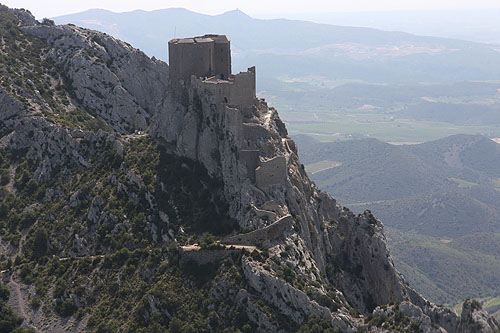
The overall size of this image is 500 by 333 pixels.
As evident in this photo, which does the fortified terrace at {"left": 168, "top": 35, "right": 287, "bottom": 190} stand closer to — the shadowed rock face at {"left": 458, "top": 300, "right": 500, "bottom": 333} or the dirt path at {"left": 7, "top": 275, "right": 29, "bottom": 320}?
the shadowed rock face at {"left": 458, "top": 300, "right": 500, "bottom": 333}

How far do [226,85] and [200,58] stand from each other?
9.61 meters

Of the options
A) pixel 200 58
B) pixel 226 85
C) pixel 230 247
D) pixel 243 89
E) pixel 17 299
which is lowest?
pixel 17 299

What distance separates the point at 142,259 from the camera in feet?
269

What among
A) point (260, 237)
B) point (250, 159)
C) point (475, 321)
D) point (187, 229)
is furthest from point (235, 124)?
point (475, 321)

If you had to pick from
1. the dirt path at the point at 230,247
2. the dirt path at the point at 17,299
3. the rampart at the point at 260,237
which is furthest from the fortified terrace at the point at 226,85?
the dirt path at the point at 17,299

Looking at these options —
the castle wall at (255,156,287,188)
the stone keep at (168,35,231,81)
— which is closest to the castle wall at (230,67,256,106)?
the stone keep at (168,35,231,81)

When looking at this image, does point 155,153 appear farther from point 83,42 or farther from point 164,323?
point 83,42

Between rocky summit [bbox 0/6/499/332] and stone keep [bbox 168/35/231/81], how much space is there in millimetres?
Result: 226

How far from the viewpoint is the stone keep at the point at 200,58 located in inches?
3971

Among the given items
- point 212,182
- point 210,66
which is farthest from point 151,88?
point 212,182

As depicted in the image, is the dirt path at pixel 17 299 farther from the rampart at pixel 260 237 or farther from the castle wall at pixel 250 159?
the castle wall at pixel 250 159

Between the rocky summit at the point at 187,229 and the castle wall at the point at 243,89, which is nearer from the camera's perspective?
the rocky summit at the point at 187,229

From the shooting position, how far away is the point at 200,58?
10131cm

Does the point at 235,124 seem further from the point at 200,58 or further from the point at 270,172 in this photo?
the point at 200,58
